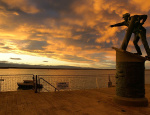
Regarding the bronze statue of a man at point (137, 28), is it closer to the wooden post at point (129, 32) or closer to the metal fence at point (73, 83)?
the wooden post at point (129, 32)

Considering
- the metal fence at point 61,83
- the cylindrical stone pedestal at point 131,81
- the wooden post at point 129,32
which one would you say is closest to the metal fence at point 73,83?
the metal fence at point 61,83

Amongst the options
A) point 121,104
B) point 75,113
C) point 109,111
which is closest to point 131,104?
point 121,104

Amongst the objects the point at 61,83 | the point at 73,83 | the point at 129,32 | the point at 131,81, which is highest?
the point at 129,32

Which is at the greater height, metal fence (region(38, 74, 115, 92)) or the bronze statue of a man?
the bronze statue of a man

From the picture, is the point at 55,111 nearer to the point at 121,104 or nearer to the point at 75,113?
the point at 75,113

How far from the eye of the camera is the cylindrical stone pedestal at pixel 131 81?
6.23m

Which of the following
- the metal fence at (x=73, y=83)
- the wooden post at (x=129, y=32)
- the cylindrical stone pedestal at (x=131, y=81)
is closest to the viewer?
the cylindrical stone pedestal at (x=131, y=81)

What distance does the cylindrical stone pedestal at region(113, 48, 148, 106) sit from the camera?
245 inches

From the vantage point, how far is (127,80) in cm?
635

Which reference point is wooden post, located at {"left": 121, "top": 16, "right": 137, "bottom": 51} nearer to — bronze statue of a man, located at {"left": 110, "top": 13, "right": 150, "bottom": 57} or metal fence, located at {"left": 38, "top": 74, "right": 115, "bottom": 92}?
bronze statue of a man, located at {"left": 110, "top": 13, "right": 150, "bottom": 57}

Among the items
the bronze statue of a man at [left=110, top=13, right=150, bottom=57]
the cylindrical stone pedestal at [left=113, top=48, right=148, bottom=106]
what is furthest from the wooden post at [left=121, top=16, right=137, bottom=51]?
the cylindrical stone pedestal at [left=113, top=48, right=148, bottom=106]

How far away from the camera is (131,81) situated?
6293 millimetres

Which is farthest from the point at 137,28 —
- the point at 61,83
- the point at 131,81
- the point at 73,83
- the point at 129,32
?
the point at 73,83

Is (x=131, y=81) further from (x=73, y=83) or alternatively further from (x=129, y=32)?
(x=73, y=83)
